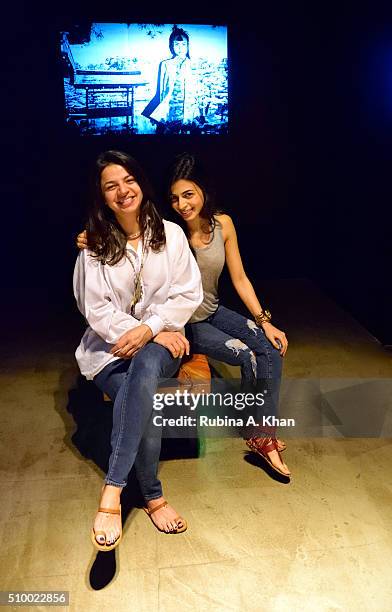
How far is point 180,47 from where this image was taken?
4465 millimetres

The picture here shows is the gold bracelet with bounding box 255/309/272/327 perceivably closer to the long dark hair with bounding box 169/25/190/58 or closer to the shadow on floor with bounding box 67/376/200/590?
the shadow on floor with bounding box 67/376/200/590

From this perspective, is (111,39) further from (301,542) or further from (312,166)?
(301,542)

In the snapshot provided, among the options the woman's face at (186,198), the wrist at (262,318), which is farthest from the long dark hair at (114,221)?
the wrist at (262,318)

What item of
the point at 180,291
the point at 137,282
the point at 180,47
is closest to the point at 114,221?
the point at 137,282

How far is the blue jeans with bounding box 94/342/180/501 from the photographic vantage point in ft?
6.03

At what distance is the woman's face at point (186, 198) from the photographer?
2357 mm

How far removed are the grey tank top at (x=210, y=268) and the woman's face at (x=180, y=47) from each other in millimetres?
2661

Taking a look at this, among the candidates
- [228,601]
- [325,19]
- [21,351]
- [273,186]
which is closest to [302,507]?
[228,601]

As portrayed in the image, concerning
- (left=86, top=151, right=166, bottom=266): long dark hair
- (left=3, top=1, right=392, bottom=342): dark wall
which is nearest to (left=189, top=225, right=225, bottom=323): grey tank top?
(left=86, top=151, right=166, bottom=266): long dark hair

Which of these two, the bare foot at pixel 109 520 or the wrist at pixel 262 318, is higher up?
the wrist at pixel 262 318

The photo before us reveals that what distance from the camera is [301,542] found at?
6.19 feet

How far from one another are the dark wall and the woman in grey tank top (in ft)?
6.16

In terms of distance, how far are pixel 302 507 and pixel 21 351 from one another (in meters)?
A: 2.28

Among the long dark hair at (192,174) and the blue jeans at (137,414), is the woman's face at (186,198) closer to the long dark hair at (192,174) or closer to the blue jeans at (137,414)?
the long dark hair at (192,174)
